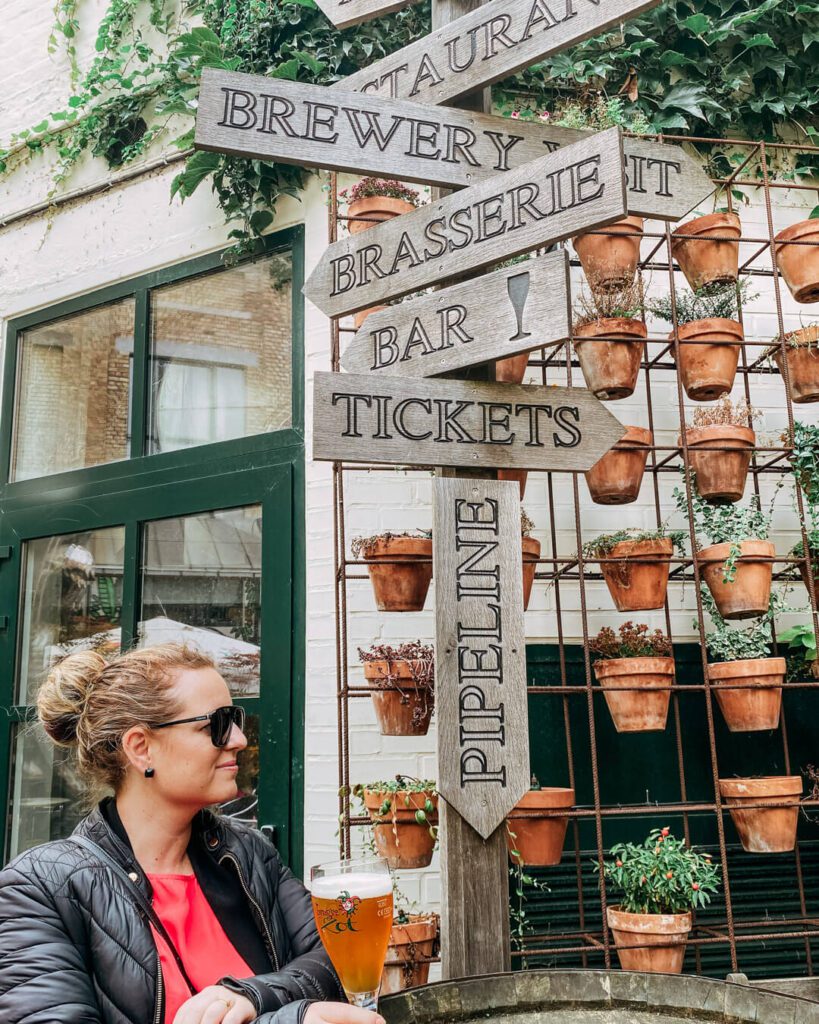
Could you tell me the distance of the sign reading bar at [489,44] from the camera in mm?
1840

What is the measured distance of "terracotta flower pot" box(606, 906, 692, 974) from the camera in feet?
8.70

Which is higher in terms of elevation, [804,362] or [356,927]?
[804,362]

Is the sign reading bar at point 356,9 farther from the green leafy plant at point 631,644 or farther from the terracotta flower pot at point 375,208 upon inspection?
the green leafy plant at point 631,644

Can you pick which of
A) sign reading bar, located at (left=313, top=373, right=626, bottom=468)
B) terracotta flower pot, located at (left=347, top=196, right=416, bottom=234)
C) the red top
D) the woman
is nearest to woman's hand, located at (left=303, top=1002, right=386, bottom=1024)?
the woman

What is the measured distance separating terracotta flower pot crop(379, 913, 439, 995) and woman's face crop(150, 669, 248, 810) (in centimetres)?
125

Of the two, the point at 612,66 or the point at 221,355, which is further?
the point at 221,355

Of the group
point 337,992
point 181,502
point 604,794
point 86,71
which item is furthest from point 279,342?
point 337,992

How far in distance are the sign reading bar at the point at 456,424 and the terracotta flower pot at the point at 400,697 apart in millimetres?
1205

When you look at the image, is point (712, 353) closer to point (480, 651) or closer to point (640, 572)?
point (640, 572)

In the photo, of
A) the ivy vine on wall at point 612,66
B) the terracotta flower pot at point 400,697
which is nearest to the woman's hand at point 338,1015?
the terracotta flower pot at point 400,697

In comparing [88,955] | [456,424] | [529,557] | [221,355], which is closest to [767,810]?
[529,557]

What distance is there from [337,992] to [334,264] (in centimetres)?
140

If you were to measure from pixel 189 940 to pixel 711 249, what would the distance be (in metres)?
2.74

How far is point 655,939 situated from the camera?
266 centimetres
